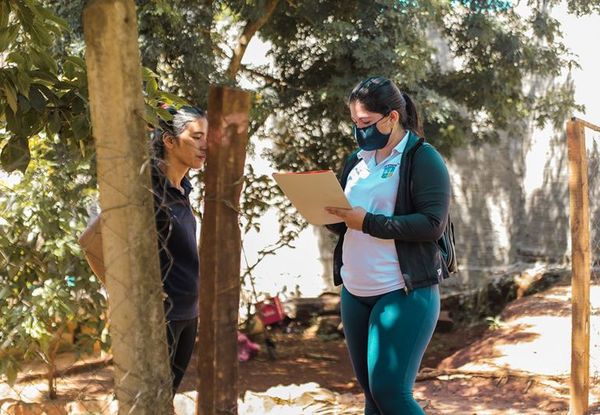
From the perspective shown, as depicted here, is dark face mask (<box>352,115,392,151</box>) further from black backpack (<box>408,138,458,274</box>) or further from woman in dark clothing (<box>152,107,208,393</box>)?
woman in dark clothing (<box>152,107,208,393</box>)

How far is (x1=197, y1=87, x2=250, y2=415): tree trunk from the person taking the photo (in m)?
2.16


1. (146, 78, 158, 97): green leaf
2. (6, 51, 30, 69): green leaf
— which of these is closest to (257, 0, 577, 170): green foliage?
(146, 78, 158, 97): green leaf

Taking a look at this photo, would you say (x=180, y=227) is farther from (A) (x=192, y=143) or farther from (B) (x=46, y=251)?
(B) (x=46, y=251)

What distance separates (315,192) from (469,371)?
4203 millimetres

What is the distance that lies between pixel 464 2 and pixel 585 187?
381 cm

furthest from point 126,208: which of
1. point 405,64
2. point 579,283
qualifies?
point 405,64

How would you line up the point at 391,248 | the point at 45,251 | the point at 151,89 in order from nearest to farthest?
the point at 151,89
the point at 391,248
the point at 45,251

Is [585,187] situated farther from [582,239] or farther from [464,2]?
[464,2]

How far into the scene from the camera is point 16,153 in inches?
98.2

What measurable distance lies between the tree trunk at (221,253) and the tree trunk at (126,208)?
151mm

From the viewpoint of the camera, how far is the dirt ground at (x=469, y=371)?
5.74 metres

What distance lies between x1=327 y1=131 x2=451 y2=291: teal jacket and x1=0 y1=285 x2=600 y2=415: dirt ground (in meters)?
1.48

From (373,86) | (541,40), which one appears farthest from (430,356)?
(373,86)

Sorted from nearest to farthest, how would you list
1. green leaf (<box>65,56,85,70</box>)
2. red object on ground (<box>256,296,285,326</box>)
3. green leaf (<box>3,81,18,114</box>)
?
green leaf (<box>3,81,18,114</box>)
green leaf (<box>65,56,85,70</box>)
red object on ground (<box>256,296,285,326</box>)
